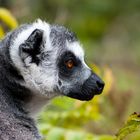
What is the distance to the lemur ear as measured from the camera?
5338 mm

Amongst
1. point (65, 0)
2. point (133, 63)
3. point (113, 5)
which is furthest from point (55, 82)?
point (113, 5)

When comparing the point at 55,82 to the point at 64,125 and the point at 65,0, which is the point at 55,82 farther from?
the point at 65,0

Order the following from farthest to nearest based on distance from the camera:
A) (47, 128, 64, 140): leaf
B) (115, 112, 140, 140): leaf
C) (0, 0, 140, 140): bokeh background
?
(0, 0, 140, 140): bokeh background < (47, 128, 64, 140): leaf < (115, 112, 140, 140): leaf

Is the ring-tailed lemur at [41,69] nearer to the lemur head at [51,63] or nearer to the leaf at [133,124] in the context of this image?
the lemur head at [51,63]

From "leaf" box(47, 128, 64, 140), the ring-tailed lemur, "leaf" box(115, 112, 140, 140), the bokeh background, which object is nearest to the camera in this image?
"leaf" box(115, 112, 140, 140)

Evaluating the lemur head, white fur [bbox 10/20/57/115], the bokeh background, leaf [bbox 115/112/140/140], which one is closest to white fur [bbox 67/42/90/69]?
the lemur head

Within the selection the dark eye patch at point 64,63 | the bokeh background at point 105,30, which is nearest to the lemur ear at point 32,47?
the dark eye patch at point 64,63

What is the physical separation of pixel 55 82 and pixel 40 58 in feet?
0.74

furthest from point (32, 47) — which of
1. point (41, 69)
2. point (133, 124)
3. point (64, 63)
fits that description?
point (133, 124)

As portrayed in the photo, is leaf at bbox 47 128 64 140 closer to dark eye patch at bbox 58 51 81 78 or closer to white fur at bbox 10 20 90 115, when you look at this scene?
white fur at bbox 10 20 90 115

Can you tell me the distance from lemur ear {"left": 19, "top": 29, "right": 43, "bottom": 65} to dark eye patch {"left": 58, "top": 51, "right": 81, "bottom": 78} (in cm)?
19

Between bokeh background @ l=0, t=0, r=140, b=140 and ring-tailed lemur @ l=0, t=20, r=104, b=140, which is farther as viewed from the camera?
bokeh background @ l=0, t=0, r=140, b=140

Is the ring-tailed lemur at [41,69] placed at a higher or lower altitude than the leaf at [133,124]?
higher

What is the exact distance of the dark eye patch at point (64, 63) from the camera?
546cm
